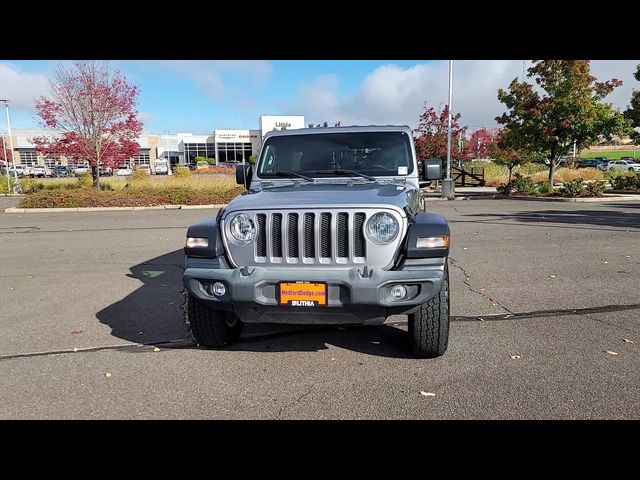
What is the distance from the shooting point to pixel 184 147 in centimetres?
7544

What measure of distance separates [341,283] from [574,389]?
1.83 metres

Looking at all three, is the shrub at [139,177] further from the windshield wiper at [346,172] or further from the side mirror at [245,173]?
the windshield wiper at [346,172]

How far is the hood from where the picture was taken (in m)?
3.54

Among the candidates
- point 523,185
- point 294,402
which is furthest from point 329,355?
point 523,185

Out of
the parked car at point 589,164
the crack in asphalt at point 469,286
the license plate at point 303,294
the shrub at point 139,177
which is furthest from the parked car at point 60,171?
the license plate at point 303,294

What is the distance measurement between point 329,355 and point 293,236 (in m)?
1.18

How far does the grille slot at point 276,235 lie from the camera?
358 cm

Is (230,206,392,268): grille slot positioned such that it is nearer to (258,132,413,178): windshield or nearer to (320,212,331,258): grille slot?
(320,212,331,258): grille slot

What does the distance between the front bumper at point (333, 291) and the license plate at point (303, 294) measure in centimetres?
3

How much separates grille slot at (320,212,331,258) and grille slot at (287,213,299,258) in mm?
198

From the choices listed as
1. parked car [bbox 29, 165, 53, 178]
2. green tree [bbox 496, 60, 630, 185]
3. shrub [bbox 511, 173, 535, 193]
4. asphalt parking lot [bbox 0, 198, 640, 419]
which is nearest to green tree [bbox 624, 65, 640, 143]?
green tree [bbox 496, 60, 630, 185]
